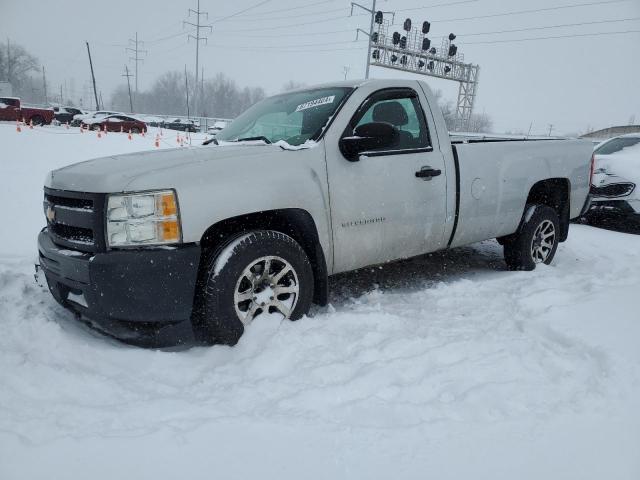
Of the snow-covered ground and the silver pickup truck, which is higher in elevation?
the silver pickup truck

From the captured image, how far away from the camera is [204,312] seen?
2715 millimetres

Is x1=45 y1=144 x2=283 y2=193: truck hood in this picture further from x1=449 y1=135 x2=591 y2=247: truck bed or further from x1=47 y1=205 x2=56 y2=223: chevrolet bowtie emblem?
x1=449 y1=135 x2=591 y2=247: truck bed

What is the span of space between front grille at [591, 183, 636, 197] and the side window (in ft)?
18.4

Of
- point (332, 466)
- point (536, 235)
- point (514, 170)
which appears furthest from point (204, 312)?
point (536, 235)

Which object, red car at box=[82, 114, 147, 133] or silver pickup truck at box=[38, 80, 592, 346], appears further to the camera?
red car at box=[82, 114, 147, 133]

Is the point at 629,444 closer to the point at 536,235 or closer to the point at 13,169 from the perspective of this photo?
the point at 536,235

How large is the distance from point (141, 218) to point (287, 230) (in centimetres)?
101

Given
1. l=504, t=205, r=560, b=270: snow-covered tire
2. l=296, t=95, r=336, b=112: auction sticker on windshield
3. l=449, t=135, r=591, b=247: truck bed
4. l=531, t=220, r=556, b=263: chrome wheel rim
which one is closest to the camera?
l=296, t=95, r=336, b=112: auction sticker on windshield

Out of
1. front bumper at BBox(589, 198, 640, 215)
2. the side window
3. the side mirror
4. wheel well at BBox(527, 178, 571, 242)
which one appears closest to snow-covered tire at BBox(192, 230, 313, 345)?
the side mirror

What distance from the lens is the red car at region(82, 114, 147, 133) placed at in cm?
2790

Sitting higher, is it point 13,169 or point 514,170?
point 514,170

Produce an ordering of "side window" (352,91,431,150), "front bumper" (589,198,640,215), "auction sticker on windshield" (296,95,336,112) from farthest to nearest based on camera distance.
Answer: "front bumper" (589,198,640,215) < "side window" (352,91,431,150) < "auction sticker on windshield" (296,95,336,112)

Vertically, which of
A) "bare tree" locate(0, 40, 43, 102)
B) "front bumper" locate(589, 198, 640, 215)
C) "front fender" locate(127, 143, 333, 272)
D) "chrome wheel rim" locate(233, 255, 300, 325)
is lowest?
"chrome wheel rim" locate(233, 255, 300, 325)

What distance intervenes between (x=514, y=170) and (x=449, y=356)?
95.4 inches
